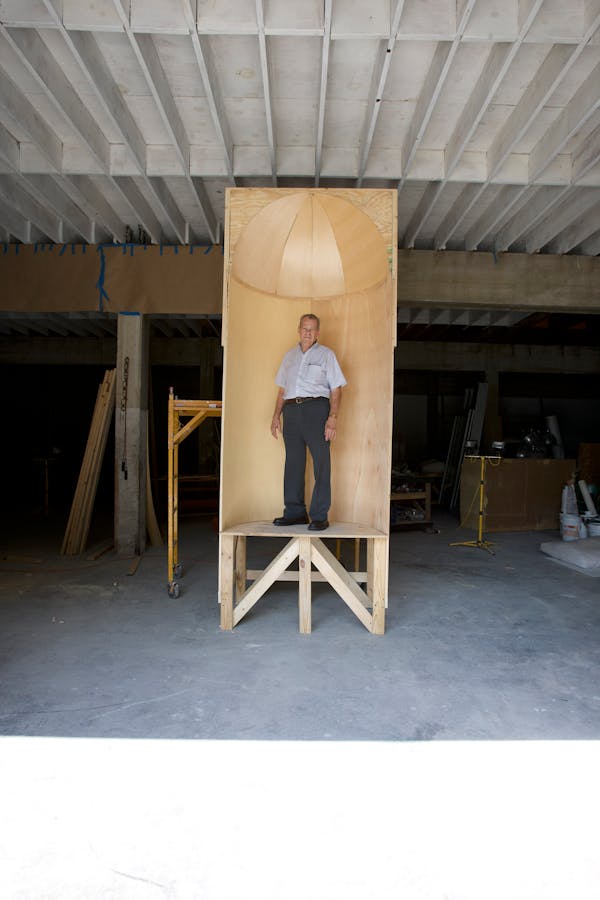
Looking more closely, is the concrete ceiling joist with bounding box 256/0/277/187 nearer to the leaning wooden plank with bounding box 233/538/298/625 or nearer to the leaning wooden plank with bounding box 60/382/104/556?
the leaning wooden plank with bounding box 233/538/298/625

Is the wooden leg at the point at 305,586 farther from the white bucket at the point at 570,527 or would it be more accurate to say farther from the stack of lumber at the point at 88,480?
the white bucket at the point at 570,527

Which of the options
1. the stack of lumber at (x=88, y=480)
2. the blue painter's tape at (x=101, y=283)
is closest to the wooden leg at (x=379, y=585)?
the stack of lumber at (x=88, y=480)

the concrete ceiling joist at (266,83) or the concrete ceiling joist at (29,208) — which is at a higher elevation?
the concrete ceiling joist at (266,83)

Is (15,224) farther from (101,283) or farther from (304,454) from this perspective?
(304,454)

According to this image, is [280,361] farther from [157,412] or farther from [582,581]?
[157,412]

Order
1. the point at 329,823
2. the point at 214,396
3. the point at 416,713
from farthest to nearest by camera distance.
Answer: the point at 214,396
the point at 416,713
the point at 329,823

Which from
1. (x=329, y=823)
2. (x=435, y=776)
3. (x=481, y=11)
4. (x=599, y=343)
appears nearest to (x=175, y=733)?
(x=329, y=823)

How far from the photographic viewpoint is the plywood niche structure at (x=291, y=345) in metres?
4.02

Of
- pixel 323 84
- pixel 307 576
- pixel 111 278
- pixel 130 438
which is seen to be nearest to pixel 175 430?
pixel 307 576

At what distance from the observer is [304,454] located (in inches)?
176

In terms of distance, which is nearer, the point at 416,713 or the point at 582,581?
the point at 416,713

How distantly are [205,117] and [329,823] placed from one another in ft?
15.6

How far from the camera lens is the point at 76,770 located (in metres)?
2.27

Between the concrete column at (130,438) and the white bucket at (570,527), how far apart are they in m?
5.40
